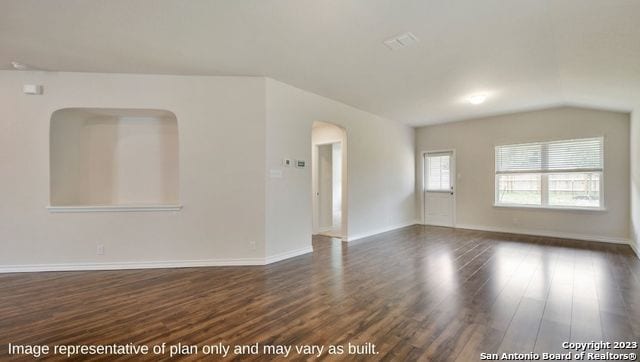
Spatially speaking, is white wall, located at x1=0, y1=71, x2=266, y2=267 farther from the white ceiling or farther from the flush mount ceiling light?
the flush mount ceiling light

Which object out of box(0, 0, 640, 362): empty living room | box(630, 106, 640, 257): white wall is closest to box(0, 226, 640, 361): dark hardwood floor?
box(0, 0, 640, 362): empty living room

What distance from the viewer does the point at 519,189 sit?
21.0 ft

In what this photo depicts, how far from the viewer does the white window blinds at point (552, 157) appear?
5.60 metres

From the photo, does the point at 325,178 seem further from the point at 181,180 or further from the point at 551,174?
Answer: the point at 551,174

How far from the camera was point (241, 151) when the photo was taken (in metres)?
4.08

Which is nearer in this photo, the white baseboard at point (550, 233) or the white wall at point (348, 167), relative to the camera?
the white wall at point (348, 167)

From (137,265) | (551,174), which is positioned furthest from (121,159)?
(551,174)

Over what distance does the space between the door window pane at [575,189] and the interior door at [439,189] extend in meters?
2.00

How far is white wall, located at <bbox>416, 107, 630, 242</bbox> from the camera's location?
Result: 5.34 meters

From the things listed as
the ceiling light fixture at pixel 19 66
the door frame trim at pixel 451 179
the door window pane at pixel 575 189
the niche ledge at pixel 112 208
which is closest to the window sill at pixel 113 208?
the niche ledge at pixel 112 208

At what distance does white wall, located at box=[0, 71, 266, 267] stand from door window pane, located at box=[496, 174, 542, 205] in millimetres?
5688

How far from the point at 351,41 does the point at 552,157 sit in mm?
5569

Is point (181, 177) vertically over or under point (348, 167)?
under

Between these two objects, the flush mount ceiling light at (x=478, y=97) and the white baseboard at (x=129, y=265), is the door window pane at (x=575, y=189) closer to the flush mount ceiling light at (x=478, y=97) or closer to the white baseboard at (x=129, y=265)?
the flush mount ceiling light at (x=478, y=97)
